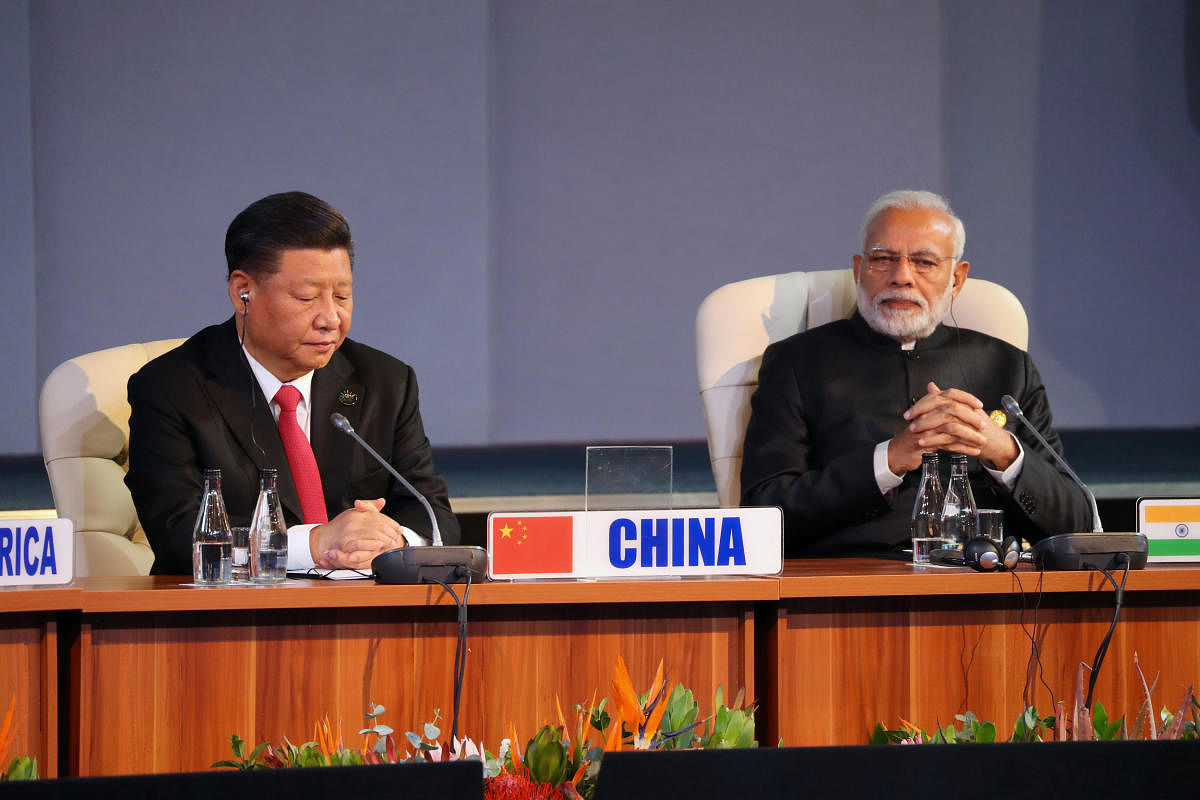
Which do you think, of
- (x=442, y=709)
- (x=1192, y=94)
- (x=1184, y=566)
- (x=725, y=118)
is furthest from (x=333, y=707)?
(x=1192, y=94)

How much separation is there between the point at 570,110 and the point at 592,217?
31cm

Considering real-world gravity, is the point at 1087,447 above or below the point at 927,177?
below

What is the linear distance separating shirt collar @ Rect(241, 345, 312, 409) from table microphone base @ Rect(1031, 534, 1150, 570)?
1.31 metres

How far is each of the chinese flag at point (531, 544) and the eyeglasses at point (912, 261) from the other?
1341 mm

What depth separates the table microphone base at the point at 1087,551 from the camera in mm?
1646

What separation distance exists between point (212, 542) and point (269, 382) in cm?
65

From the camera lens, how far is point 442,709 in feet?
4.88

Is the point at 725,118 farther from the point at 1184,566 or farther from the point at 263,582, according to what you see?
the point at 263,582

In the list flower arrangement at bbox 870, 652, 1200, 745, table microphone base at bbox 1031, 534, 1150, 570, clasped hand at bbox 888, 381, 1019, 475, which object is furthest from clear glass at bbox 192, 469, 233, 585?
clasped hand at bbox 888, 381, 1019, 475

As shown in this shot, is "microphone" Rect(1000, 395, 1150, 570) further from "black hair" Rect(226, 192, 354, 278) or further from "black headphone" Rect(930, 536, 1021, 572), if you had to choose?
"black hair" Rect(226, 192, 354, 278)

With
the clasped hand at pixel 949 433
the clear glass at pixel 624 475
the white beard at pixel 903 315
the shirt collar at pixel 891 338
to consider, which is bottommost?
the clear glass at pixel 624 475

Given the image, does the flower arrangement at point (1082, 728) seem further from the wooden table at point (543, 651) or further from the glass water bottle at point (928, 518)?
the glass water bottle at point (928, 518)

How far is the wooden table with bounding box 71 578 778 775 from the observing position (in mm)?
1429

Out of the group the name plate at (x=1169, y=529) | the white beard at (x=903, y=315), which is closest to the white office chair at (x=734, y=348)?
the white beard at (x=903, y=315)
